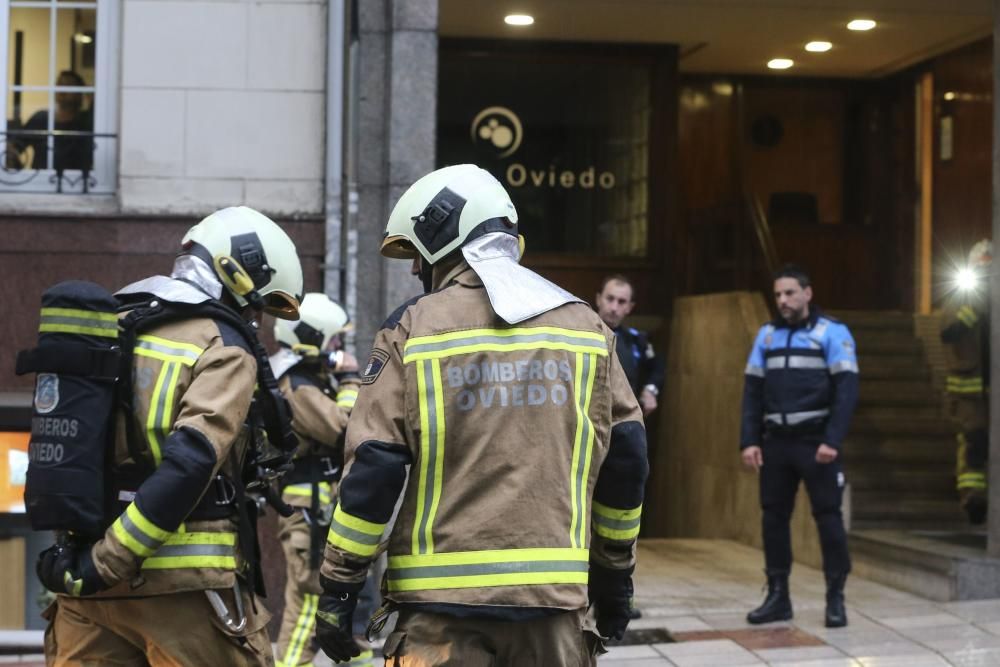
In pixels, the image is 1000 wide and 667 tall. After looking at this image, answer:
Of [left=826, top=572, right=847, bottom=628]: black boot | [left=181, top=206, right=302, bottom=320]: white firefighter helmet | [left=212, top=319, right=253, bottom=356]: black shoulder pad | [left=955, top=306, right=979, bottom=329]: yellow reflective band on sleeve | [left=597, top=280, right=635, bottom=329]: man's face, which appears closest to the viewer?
[left=212, top=319, right=253, bottom=356]: black shoulder pad

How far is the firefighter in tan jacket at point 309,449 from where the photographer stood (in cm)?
659

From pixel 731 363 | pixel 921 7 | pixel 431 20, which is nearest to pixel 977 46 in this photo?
pixel 921 7

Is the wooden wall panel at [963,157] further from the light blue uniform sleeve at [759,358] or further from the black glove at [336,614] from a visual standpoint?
the black glove at [336,614]

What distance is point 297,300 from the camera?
4621mm

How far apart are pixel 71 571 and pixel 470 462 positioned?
1.16 m

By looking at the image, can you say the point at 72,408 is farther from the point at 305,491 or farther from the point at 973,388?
the point at 973,388

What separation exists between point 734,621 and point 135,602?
17.3 ft

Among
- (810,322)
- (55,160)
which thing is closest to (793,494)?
(810,322)

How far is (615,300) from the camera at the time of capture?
8.88m

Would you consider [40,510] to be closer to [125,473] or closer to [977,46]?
[125,473]

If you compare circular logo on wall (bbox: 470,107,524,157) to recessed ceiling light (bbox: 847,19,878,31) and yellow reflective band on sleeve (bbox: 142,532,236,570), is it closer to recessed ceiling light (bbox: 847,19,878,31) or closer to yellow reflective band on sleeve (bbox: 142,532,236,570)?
recessed ceiling light (bbox: 847,19,878,31)

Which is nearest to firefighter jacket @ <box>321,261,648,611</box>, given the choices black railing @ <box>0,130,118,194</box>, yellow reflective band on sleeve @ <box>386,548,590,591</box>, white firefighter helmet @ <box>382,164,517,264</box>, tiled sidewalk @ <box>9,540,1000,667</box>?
yellow reflective band on sleeve @ <box>386,548,590,591</box>

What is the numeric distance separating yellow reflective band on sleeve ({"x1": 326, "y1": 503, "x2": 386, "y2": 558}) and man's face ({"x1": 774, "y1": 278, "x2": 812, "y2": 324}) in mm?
5346

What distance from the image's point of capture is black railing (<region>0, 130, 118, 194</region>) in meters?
8.59
